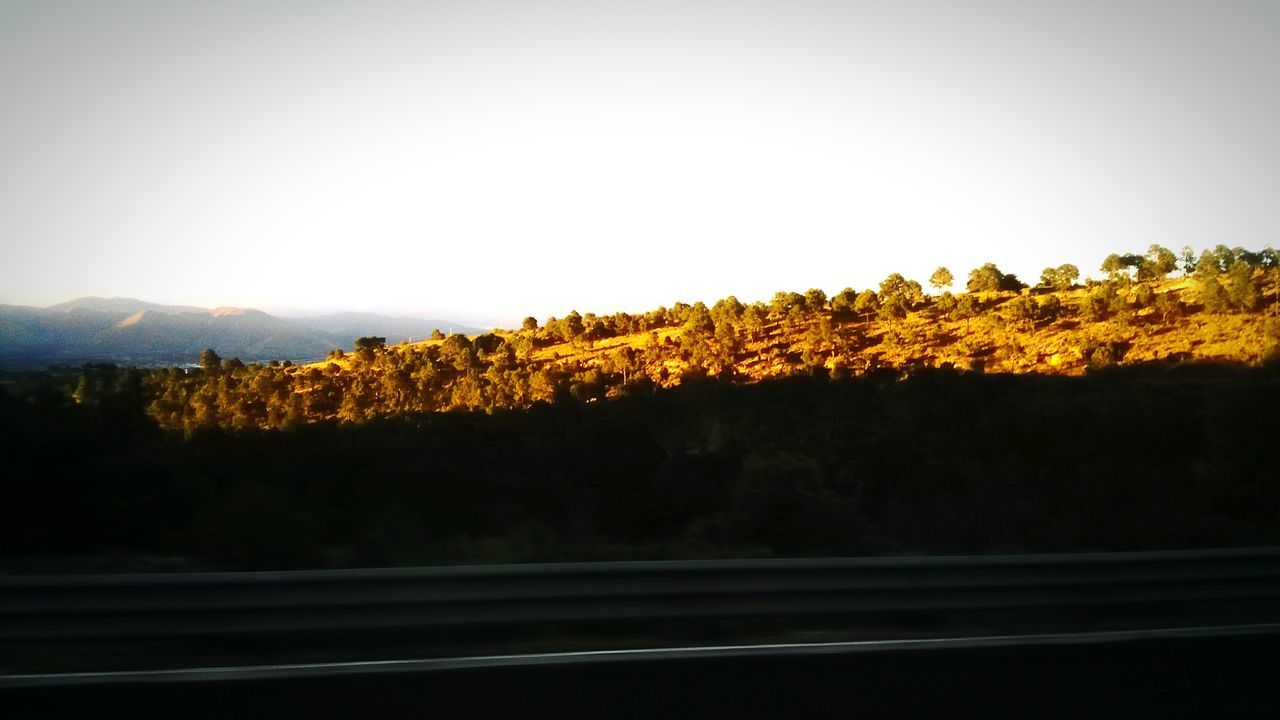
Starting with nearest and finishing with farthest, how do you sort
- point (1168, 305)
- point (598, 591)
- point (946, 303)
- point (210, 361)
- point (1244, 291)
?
point (598, 591) → point (210, 361) → point (1244, 291) → point (1168, 305) → point (946, 303)

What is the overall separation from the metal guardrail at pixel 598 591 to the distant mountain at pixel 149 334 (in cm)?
684

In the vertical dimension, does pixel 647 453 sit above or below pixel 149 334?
below

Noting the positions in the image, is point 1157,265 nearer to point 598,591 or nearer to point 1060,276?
point 1060,276

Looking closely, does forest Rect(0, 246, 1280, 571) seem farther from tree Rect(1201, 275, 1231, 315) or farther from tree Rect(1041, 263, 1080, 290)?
tree Rect(1041, 263, 1080, 290)

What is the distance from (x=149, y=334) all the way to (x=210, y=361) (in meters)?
0.99

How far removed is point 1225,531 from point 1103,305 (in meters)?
30.6

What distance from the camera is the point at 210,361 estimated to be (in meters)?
14.3

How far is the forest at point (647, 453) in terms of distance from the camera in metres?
8.18

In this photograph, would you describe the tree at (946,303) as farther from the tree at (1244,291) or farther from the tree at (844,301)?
A: the tree at (1244,291)

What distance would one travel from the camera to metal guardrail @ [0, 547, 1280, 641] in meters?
4.82

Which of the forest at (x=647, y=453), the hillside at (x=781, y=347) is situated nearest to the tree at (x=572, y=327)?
the hillside at (x=781, y=347)

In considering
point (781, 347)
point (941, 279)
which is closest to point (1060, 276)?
point (941, 279)

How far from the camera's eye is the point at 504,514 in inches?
422

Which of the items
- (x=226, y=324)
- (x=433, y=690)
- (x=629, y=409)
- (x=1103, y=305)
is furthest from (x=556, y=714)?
(x=1103, y=305)
